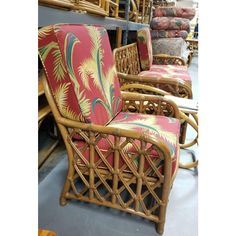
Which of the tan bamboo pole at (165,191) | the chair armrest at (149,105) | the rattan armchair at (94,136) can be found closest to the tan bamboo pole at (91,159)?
the rattan armchair at (94,136)

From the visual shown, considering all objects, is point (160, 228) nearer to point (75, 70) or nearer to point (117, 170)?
point (117, 170)

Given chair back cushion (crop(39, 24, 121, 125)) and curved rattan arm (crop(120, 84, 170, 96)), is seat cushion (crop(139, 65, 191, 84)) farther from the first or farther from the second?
chair back cushion (crop(39, 24, 121, 125))

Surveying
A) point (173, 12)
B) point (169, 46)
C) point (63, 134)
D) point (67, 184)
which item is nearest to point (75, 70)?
point (63, 134)

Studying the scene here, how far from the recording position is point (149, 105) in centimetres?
166

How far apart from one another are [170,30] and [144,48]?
192cm

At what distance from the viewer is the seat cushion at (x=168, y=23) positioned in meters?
4.43

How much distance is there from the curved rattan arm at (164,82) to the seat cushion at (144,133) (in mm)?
617

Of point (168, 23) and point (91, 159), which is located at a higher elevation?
point (168, 23)

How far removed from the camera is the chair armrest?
1569 millimetres

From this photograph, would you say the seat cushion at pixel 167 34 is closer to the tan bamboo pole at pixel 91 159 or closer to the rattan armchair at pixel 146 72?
the rattan armchair at pixel 146 72

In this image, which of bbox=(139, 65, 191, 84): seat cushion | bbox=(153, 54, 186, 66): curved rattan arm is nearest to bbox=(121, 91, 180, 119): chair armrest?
bbox=(139, 65, 191, 84): seat cushion
